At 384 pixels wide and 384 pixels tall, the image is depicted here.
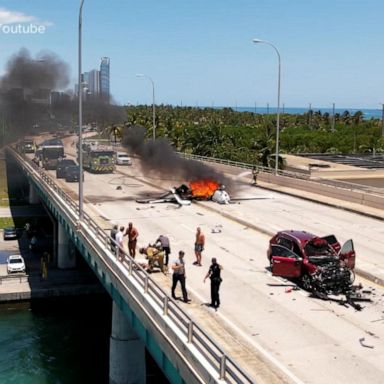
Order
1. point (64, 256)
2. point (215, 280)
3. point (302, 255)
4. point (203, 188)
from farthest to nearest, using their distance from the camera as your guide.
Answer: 1. point (64, 256)
2. point (203, 188)
3. point (302, 255)
4. point (215, 280)

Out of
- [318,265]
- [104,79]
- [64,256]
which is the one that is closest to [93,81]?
[104,79]

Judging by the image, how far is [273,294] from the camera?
18078 mm

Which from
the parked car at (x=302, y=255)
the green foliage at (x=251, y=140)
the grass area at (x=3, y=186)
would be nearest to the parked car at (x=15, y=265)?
the parked car at (x=302, y=255)

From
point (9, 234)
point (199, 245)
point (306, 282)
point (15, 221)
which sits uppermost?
point (199, 245)

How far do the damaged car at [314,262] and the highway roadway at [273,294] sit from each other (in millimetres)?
459

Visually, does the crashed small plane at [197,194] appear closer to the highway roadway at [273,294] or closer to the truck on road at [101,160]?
the highway roadway at [273,294]

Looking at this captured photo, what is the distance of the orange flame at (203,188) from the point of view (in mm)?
38281

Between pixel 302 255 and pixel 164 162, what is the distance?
89.8ft

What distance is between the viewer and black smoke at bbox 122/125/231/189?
135 feet

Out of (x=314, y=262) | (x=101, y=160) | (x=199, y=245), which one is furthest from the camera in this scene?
(x=101, y=160)

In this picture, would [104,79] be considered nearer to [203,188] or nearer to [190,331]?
[203,188]

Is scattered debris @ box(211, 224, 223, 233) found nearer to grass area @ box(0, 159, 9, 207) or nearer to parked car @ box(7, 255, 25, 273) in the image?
parked car @ box(7, 255, 25, 273)

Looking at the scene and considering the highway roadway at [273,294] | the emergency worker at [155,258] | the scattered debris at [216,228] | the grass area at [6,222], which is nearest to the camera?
the highway roadway at [273,294]

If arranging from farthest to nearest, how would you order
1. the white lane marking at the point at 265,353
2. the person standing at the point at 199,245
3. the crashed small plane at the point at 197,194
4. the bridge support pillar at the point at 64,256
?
1. the bridge support pillar at the point at 64,256
2. the crashed small plane at the point at 197,194
3. the person standing at the point at 199,245
4. the white lane marking at the point at 265,353
